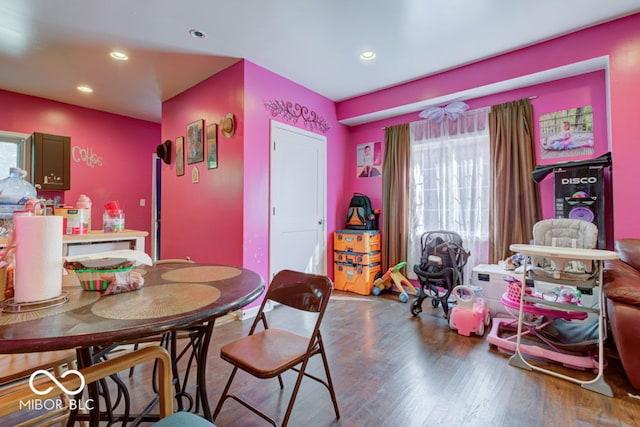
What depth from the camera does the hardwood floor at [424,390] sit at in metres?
1.60

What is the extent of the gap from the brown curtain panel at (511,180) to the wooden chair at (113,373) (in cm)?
347

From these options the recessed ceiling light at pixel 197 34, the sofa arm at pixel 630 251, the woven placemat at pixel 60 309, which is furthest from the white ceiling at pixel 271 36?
the woven placemat at pixel 60 309

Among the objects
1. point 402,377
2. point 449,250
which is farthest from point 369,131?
point 402,377

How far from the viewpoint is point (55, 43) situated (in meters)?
2.89

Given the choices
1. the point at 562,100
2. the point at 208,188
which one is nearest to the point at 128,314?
the point at 208,188

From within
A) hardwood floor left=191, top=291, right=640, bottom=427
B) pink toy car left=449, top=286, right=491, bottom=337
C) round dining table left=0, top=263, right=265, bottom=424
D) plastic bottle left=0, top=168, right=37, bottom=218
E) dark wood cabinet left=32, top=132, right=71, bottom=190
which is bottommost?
hardwood floor left=191, top=291, right=640, bottom=427

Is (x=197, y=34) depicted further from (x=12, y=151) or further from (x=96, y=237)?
(x=12, y=151)

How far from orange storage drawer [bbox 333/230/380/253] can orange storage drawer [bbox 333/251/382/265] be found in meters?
0.05

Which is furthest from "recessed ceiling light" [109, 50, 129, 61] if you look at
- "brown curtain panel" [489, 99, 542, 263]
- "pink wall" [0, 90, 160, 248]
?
"brown curtain panel" [489, 99, 542, 263]

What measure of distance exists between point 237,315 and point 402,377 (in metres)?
1.85

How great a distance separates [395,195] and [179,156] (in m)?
3.08

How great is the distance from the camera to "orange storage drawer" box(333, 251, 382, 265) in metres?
4.11

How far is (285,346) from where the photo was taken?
1510mm

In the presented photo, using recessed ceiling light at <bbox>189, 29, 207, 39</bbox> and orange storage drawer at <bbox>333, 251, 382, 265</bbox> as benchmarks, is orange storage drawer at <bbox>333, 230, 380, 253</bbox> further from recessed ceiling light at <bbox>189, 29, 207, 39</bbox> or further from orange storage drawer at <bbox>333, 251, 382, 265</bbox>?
recessed ceiling light at <bbox>189, 29, 207, 39</bbox>
